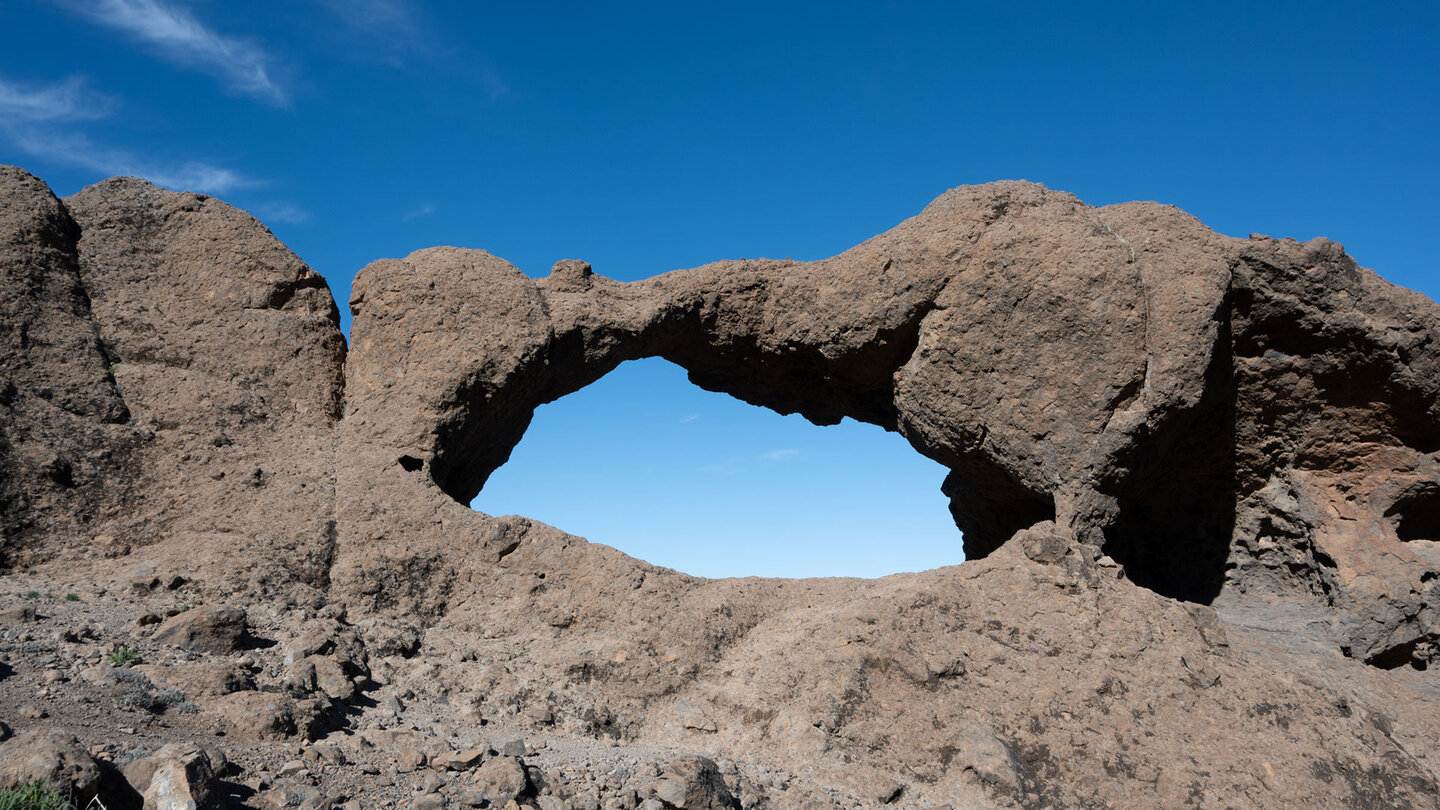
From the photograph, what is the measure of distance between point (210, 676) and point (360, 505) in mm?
2294

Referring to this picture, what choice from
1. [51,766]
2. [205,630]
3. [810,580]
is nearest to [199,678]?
[205,630]

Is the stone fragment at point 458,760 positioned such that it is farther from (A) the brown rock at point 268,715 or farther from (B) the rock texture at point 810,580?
(A) the brown rock at point 268,715

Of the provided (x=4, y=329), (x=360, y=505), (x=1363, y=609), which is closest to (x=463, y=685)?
(x=360, y=505)

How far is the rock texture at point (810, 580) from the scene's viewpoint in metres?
6.14

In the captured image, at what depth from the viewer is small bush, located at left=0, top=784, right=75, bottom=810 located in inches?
132

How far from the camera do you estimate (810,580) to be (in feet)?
26.4

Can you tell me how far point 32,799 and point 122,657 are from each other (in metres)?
1.97

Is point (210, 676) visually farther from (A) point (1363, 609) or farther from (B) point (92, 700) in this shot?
(A) point (1363, 609)

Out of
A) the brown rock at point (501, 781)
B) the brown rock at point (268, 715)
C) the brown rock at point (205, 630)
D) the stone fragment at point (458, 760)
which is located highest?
the brown rock at point (205, 630)

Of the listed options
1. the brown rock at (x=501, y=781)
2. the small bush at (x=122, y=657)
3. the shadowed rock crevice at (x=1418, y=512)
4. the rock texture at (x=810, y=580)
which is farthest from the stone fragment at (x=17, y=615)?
the shadowed rock crevice at (x=1418, y=512)

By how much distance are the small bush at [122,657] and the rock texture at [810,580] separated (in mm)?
160

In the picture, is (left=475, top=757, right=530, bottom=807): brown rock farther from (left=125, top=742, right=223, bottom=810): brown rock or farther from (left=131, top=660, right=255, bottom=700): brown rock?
(left=131, top=660, right=255, bottom=700): brown rock

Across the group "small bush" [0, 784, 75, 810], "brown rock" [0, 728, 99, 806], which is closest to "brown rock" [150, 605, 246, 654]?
"brown rock" [0, 728, 99, 806]

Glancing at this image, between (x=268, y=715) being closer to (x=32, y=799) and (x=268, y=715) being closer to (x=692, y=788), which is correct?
(x=32, y=799)
